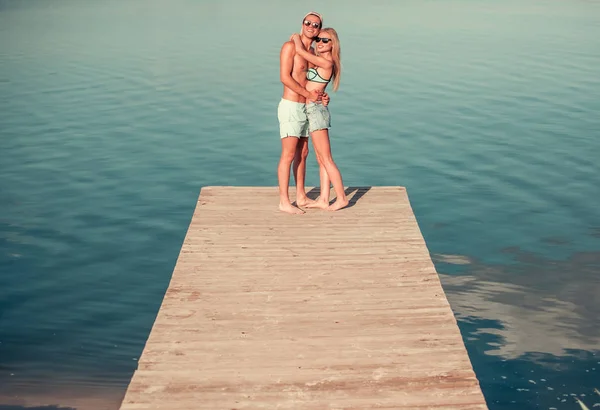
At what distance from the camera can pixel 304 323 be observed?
27.1ft

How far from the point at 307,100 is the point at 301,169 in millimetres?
940

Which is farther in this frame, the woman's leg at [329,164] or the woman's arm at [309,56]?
the woman's leg at [329,164]

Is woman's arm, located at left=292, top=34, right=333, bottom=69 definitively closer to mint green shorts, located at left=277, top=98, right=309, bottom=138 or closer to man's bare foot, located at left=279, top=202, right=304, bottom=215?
mint green shorts, located at left=277, top=98, right=309, bottom=138

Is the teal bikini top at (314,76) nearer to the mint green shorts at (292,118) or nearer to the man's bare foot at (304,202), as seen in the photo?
the mint green shorts at (292,118)

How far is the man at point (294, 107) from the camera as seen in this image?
34.2 ft

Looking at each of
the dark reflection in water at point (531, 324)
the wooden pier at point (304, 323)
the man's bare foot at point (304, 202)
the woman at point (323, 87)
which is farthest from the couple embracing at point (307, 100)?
the dark reflection in water at point (531, 324)

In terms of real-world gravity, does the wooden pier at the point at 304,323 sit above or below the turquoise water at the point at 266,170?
above

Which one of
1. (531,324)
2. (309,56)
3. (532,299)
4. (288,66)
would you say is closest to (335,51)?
(309,56)

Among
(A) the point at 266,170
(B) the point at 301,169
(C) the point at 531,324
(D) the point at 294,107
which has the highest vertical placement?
(D) the point at 294,107

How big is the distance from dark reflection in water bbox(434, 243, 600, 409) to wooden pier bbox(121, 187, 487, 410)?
5.46ft

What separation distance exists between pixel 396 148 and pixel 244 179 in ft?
12.3

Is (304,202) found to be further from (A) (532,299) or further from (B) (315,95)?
(A) (532,299)

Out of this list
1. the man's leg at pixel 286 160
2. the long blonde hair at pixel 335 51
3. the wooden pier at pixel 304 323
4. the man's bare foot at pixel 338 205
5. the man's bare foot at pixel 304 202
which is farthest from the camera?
the man's bare foot at pixel 304 202

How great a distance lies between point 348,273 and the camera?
940 centimetres
